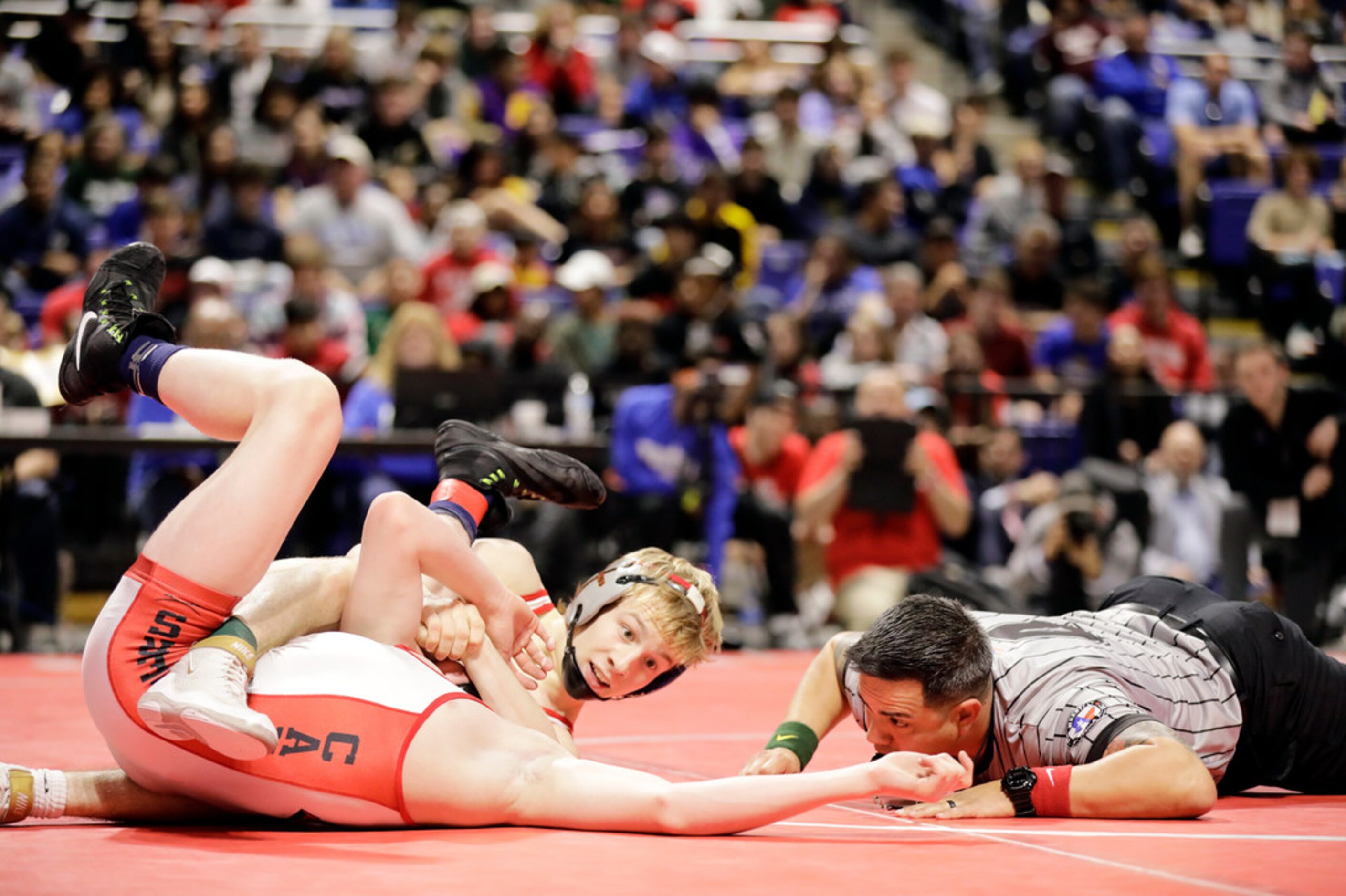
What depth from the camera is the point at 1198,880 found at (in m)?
2.70

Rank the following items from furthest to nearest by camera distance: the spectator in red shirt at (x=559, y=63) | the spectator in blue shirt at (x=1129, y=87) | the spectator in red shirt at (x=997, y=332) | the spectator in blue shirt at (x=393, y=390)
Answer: the spectator in blue shirt at (x=1129, y=87)
the spectator in red shirt at (x=559, y=63)
the spectator in red shirt at (x=997, y=332)
the spectator in blue shirt at (x=393, y=390)

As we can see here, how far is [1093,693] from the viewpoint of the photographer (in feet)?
11.1

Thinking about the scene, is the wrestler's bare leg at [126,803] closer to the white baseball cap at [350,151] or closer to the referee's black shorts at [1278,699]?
the referee's black shorts at [1278,699]

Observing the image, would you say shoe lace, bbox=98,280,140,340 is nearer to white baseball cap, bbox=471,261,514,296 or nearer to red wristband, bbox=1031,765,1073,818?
red wristband, bbox=1031,765,1073,818

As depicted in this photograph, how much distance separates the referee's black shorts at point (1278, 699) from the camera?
3664mm

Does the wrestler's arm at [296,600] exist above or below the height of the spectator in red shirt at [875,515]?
above

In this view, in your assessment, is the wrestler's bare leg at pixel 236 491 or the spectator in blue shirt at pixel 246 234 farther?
the spectator in blue shirt at pixel 246 234

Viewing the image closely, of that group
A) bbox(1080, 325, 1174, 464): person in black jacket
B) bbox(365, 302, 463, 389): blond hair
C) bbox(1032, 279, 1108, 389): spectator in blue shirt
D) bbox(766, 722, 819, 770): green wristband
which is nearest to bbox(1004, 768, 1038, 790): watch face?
bbox(766, 722, 819, 770): green wristband

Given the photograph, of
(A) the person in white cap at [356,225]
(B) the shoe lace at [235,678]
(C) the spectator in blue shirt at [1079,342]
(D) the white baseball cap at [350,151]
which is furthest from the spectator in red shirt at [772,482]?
(B) the shoe lace at [235,678]

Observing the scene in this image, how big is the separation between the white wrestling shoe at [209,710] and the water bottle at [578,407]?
4.84 meters

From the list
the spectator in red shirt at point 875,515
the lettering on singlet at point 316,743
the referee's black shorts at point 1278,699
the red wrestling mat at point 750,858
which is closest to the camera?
the red wrestling mat at point 750,858

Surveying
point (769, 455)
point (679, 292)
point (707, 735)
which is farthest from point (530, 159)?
Answer: point (707, 735)

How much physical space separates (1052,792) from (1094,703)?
20cm

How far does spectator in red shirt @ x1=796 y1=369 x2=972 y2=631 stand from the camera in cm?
748
